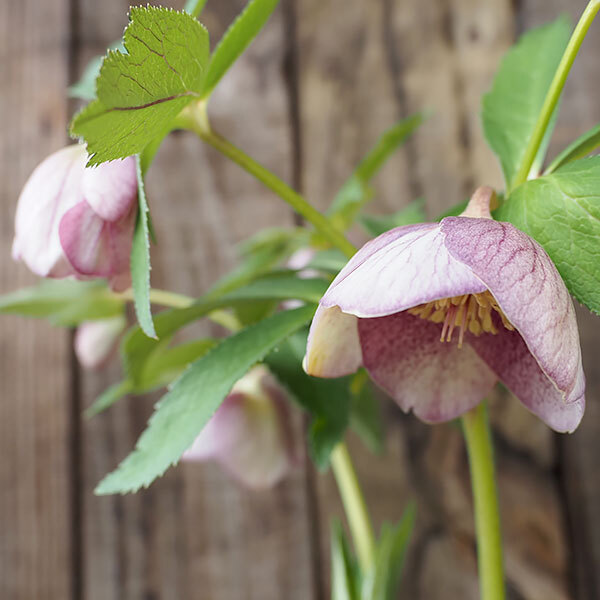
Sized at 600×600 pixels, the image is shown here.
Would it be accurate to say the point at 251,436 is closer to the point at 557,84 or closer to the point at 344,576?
the point at 344,576

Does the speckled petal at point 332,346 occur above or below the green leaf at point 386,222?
below

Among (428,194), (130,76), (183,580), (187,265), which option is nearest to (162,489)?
(183,580)

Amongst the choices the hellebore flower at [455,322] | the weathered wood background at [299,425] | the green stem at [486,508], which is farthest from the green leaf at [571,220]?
the weathered wood background at [299,425]

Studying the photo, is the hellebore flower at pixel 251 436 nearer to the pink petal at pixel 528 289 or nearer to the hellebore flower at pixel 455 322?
the hellebore flower at pixel 455 322

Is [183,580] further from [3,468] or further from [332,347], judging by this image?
→ [332,347]

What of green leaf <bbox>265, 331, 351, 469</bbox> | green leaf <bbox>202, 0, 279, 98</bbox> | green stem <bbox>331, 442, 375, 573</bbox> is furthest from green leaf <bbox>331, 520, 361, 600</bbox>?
green leaf <bbox>202, 0, 279, 98</bbox>

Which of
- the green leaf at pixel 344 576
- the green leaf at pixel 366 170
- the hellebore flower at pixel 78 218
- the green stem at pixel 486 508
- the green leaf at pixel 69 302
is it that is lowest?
the green leaf at pixel 344 576
